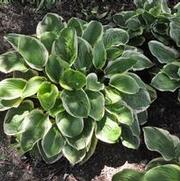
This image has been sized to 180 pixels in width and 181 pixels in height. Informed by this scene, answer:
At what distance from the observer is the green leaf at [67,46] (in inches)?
131

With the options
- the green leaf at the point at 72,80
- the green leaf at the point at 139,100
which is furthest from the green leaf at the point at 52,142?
the green leaf at the point at 139,100

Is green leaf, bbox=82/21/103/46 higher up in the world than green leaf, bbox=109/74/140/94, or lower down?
higher up

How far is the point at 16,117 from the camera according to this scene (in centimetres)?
339

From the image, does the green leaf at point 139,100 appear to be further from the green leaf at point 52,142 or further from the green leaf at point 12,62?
the green leaf at point 12,62

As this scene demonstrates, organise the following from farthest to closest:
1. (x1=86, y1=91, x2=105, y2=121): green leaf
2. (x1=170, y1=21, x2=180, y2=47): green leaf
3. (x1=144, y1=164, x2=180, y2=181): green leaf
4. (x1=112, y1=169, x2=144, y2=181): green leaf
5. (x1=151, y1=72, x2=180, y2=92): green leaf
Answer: (x1=170, y1=21, x2=180, y2=47): green leaf < (x1=151, y1=72, x2=180, y2=92): green leaf < (x1=86, y1=91, x2=105, y2=121): green leaf < (x1=112, y1=169, x2=144, y2=181): green leaf < (x1=144, y1=164, x2=180, y2=181): green leaf

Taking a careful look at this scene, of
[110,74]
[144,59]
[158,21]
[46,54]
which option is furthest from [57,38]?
[158,21]

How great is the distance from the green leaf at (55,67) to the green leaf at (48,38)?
0.20 metres

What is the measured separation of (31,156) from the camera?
3.58m

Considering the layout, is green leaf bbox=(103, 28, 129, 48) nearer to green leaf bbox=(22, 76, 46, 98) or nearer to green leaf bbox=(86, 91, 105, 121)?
green leaf bbox=(86, 91, 105, 121)

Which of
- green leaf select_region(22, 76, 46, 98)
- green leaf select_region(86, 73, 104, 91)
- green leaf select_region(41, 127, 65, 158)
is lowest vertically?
green leaf select_region(41, 127, 65, 158)

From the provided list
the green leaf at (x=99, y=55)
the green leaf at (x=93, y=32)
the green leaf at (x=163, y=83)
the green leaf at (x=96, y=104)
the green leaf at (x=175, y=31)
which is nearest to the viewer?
the green leaf at (x=96, y=104)

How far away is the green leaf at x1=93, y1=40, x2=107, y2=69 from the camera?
3.37 m

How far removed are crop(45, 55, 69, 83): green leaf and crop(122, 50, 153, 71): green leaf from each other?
0.54 metres

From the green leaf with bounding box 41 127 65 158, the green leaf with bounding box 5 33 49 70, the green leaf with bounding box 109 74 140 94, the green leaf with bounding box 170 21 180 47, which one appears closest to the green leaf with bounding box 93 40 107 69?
the green leaf with bounding box 109 74 140 94
